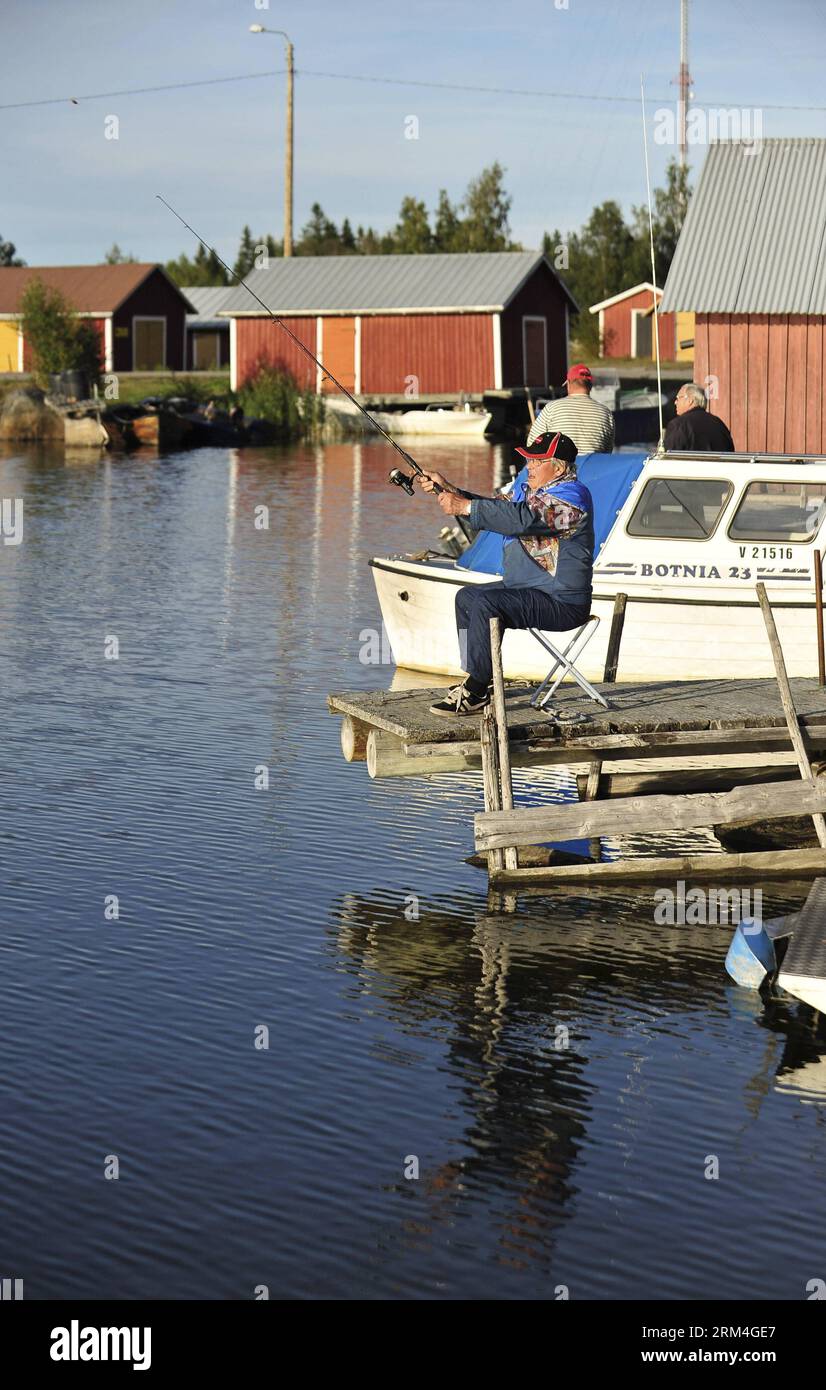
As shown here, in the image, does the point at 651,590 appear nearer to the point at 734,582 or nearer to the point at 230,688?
the point at 734,582

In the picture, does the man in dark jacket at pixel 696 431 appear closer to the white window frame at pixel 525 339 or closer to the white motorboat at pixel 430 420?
the white motorboat at pixel 430 420

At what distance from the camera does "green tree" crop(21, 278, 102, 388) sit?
59.2 metres

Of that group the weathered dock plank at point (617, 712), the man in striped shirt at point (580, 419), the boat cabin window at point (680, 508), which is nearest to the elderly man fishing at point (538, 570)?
the weathered dock plank at point (617, 712)

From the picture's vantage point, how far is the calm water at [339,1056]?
653cm

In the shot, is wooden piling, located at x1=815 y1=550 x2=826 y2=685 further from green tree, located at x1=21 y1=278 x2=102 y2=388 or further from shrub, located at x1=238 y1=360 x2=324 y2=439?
green tree, located at x1=21 y1=278 x2=102 y2=388

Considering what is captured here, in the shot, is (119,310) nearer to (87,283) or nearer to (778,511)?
(87,283)

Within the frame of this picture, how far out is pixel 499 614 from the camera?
11.0 metres

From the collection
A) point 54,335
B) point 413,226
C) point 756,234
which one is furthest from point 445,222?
point 756,234

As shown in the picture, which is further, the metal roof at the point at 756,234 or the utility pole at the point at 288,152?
the utility pole at the point at 288,152

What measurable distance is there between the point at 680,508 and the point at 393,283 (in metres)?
48.9

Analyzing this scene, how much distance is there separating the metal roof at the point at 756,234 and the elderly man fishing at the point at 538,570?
14486 mm

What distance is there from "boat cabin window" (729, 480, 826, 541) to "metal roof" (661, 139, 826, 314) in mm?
11067
